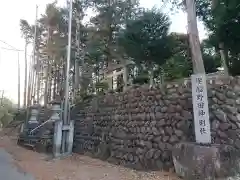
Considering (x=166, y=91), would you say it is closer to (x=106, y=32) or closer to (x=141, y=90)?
(x=141, y=90)

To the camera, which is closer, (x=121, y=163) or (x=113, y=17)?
(x=121, y=163)

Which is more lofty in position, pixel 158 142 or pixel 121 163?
pixel 158 142

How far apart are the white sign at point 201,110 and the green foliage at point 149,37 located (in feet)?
17.7

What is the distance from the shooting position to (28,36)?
91.9 feet

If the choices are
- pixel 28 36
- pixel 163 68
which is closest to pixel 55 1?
pixel 28 36

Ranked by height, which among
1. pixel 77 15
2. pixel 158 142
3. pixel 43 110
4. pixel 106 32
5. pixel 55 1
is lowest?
pixel 158 142

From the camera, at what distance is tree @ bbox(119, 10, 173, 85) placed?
11.9 m

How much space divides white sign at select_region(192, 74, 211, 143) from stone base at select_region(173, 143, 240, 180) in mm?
372

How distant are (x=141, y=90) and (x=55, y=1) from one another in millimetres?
15868

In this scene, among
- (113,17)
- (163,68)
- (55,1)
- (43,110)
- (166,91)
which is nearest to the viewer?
(166,91)

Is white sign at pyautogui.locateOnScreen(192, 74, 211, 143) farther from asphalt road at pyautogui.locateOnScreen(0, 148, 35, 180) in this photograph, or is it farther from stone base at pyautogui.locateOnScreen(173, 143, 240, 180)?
asphalt road at pyautogui.locateOnScreen(0, 148, 35, 180)

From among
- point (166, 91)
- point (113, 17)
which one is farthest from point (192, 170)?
point (113, 17)

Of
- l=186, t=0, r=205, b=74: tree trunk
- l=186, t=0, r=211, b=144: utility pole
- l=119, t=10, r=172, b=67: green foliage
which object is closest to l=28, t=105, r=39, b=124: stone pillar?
l=119, t=10, r=172, b=67: green foliage

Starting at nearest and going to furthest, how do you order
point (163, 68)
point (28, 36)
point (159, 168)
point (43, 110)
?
1. point (159, 168)
2. point (163, 68)
3. point (43, 110)
4. point (28, 36)
